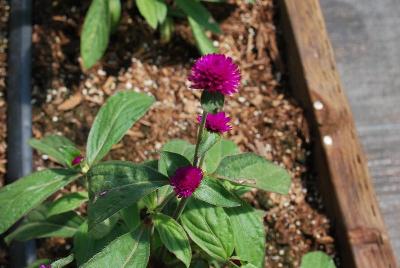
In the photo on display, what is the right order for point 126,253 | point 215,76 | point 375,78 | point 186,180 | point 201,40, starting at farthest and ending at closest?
1. point 375,78
2. point 201,40
3. point 126,253
4. point 186,180
5. point 215,76

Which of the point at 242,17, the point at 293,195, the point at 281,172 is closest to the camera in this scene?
the point at 281,172

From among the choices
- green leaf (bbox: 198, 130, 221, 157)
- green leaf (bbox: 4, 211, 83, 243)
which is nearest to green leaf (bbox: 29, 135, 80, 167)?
green leaf (bbox: 4, 211, 83, 243)

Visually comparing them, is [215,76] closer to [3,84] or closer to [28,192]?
[28,192]

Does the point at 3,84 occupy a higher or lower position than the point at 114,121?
higher

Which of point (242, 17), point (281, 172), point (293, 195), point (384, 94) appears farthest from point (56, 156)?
point (384, 94)

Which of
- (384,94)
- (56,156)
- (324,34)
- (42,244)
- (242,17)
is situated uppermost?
(242,17)

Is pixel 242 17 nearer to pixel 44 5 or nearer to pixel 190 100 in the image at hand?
pixel 190 100

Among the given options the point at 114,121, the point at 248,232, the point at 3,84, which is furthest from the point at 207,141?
the point at 3,84

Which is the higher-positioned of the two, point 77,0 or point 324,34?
point 77,0
